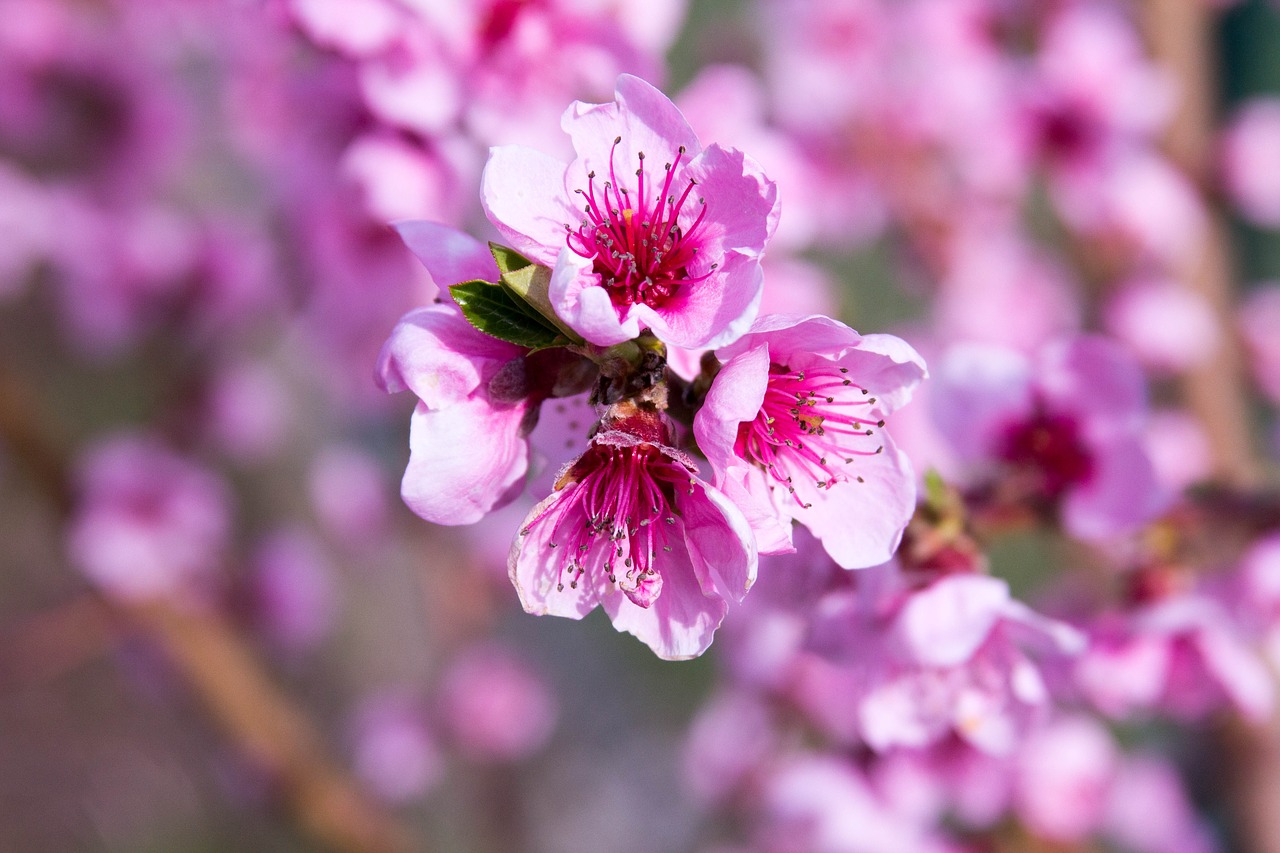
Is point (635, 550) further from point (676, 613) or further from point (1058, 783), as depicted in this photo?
point (1058, 783)

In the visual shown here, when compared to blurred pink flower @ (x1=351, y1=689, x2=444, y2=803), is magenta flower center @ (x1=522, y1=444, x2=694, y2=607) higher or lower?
higher

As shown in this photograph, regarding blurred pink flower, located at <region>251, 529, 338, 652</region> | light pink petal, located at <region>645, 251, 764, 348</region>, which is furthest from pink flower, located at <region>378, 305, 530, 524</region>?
blurred pink flower, located at <region>251, 529, 338, 652</region>

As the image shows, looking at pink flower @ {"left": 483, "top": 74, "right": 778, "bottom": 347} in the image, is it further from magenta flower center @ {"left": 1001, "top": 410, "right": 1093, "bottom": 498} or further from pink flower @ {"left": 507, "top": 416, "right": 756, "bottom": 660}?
magenta flower center @ {"left": 1001, "top": 410, "right": 1093, "bottom": 498}

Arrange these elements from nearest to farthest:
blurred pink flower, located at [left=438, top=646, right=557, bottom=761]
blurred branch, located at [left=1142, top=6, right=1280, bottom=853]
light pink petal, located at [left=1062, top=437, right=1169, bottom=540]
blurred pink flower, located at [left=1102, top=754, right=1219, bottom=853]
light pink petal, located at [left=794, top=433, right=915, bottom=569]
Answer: light pink petal, located at [left=794, top=433, right=915, bottom=569], light pink petal, located at [left=1062, top=437, right=1169, bottom=540], blurred branch, located at [left=1142, top=6, right=1280, bottom=853], blurred pink flower, located at [left=1102, top=754, right=1219, bottom=853], blurred pink flower, located at [left=438, top=646, right=557, bottom=761]

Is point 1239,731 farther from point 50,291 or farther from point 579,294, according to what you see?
point 50,291

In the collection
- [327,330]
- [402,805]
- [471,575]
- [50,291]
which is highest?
[327,330]

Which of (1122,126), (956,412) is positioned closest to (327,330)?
(956,412)
